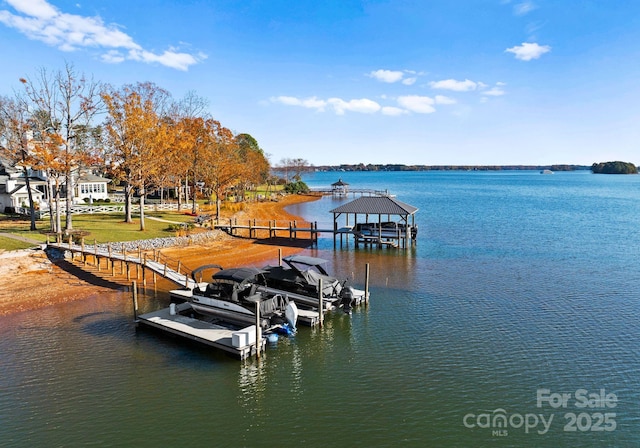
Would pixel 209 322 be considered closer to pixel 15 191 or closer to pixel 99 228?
pixel 99 228

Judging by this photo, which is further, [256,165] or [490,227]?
[256,165]

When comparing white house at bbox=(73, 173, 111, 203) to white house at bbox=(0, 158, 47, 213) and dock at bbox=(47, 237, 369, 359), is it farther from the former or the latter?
dock at bbox=(47, 237, 369, 359)

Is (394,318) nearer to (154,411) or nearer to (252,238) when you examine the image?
(154,411)

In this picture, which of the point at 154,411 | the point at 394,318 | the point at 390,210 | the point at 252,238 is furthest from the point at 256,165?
the point at 154,411

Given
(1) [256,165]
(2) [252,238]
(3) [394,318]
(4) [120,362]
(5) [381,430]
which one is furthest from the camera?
(1) [256,165]

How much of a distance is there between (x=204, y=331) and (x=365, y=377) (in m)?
6.96

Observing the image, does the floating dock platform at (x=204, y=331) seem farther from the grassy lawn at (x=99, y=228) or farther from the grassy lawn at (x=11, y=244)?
the grassy lawn at (x=99, y=228)

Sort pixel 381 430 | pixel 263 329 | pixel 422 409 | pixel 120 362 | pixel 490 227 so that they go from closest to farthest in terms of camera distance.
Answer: pixel 381 430 → pixel 422 409 → pixel 120 362 → pixel 263 329 → pixel 490 227

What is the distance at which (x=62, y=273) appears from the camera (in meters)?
26.7

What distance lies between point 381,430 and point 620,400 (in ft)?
25.2

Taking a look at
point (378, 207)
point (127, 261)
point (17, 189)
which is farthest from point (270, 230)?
point (17, 189)

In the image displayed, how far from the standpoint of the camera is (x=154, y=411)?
12453 mm

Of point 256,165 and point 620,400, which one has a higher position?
point 256,165

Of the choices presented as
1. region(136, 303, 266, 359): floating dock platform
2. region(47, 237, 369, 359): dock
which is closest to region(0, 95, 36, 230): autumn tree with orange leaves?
region(47, 237, 369, 359): dock
